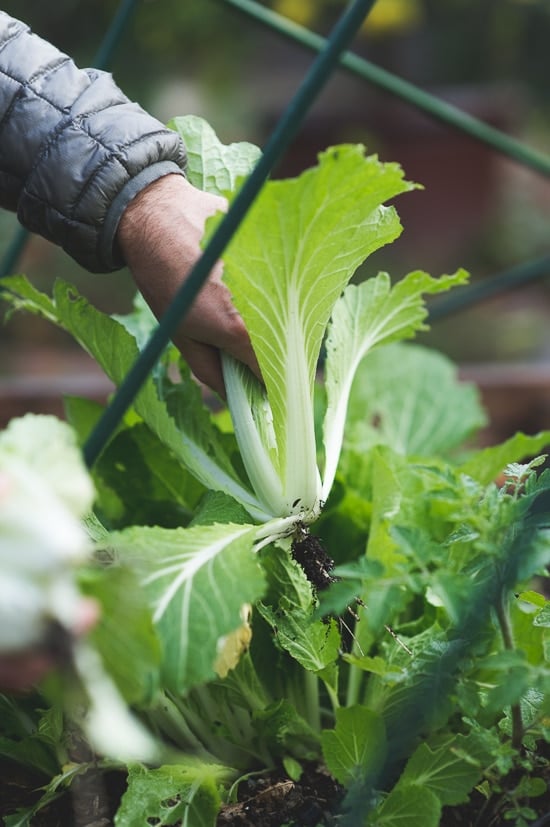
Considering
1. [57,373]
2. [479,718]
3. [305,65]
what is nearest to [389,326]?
[479,718]

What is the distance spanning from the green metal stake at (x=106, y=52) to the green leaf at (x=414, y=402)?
0.45m

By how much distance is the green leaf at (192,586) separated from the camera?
1.84ft

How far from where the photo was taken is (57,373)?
129 inches

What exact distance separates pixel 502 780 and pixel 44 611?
1.42 feet

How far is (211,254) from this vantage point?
0.57 meters

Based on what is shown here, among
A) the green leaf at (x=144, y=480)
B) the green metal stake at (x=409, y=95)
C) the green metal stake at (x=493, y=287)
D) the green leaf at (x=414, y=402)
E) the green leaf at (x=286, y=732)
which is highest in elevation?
the green metal stake at (x=409, y=95)

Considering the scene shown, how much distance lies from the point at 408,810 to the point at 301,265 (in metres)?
0.40

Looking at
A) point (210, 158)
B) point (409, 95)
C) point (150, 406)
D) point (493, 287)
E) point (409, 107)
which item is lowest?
point (150, 406)

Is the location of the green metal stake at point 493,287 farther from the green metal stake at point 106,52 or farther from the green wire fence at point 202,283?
the green wire fence at point 202,283

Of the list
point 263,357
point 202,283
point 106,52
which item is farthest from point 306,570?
point 106,52

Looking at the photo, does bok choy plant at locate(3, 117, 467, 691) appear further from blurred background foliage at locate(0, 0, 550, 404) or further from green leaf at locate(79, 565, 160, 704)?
blurred background foliage at locate(0, 0, 550, 404)

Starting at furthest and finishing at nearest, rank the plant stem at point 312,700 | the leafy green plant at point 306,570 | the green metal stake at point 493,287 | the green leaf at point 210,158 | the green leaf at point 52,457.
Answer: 1. the green metal stake at point 493,287
2. the green leaf at point 210,158
3. the plant stem at point 312,700
4. the leafy green plant at point 306,570
5. the green leaf at point 52,457

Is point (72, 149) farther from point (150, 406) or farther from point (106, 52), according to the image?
point (106, 52)

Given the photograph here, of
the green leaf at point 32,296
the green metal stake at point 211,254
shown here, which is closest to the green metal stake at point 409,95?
the green leaf at point 32,296
